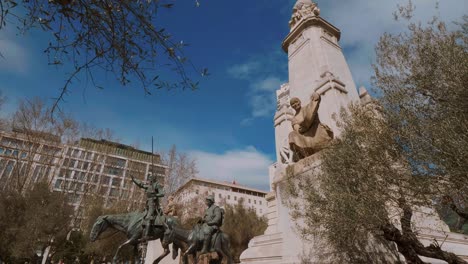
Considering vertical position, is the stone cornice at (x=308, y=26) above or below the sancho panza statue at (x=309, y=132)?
above

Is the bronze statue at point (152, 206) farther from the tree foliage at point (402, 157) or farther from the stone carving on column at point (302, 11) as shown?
the stone carving on column at point (302, 11)

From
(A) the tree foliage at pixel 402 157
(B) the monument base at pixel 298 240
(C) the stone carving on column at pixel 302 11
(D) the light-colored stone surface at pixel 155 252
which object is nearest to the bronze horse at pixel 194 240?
(B) the monument base at pixel 298 240

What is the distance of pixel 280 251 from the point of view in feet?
26.7

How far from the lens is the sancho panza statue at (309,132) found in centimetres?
834

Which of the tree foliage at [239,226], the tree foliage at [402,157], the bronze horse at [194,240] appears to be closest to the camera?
the tree foliage at [402,157]

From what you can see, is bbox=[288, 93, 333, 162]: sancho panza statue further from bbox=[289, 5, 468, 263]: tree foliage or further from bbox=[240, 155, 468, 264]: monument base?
bbox=[289, 5, 468, 263]: tree foliage

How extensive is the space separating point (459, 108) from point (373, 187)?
7.08 ft

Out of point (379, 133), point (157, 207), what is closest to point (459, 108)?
point (379, 133)

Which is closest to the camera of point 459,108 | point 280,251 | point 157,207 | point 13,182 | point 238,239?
point 459,108

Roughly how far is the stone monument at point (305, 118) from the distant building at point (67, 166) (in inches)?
572

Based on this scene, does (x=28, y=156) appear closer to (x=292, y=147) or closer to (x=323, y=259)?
(x=292, y=147)

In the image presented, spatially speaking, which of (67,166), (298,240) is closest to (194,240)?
(298,240)

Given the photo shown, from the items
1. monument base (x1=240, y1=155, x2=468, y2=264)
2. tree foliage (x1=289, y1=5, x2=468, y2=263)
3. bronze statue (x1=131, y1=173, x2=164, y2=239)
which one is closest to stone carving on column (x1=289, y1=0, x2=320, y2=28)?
tree foliage (x1=289, y1=5, x2=468, y2=263)

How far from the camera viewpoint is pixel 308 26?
1351 cm
